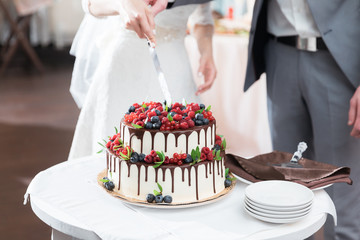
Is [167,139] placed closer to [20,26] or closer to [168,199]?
[168,199]

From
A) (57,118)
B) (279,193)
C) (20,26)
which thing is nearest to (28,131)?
(57,118)

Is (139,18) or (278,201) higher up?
(139,18)

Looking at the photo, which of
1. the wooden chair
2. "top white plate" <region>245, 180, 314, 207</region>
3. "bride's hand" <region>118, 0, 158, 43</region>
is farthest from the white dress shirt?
the wooden chair

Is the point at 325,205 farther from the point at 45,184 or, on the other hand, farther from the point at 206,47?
the point at 206,47

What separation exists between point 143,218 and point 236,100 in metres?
2.51

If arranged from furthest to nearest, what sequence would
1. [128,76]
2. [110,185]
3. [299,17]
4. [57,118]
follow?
1. [57,118]
2. [128,76]
3. [299,17]
4. [110,185]

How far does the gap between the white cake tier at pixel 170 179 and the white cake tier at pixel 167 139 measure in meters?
0.04

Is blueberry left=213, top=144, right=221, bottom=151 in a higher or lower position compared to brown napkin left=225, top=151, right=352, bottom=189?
higher

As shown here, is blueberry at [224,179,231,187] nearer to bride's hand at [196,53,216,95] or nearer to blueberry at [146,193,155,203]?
blueberry at [146,193,155,203]

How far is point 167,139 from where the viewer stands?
131cm

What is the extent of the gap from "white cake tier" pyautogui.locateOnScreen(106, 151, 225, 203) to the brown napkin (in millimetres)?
163

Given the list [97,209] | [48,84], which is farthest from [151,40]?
→ [48,84]

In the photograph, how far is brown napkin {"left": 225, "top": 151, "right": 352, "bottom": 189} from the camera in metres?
1.45

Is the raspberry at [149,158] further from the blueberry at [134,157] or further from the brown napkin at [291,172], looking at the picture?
the brown napkin at [291,172]
